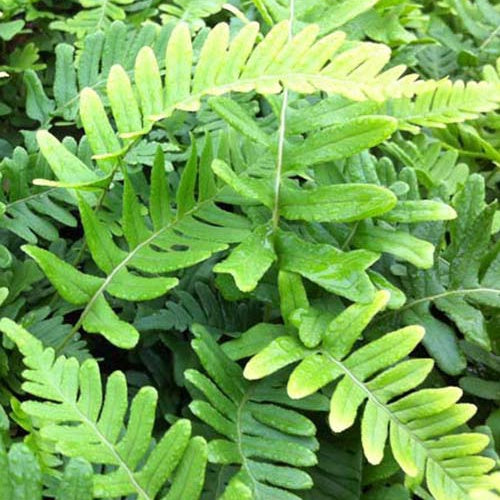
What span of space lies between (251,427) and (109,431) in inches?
7.0

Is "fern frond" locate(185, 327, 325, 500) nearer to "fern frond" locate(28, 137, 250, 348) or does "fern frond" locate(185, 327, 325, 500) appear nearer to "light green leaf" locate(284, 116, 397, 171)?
"fern frond" locate(28, 137, 250, 348)

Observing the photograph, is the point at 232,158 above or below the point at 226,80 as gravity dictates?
below

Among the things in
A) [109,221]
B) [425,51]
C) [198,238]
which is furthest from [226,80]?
[425,51]

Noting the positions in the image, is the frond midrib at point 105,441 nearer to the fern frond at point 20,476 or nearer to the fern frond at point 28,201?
the fern frond at point 20,476

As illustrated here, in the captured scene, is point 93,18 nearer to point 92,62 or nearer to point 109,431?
point 92,62

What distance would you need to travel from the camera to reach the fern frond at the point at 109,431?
2.51 ft

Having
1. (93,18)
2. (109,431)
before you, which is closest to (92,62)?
(93,18)

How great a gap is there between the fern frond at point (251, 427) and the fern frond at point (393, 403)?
63mm

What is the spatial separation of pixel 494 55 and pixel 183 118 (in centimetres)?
71

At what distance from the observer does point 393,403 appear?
860 millimetres

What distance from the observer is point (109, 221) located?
109cm

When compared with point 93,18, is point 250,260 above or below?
below

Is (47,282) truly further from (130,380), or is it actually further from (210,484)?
(210,484)

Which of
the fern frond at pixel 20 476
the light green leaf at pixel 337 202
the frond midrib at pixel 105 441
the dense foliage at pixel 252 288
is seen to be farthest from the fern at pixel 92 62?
the fern frond at pixel 20 476
